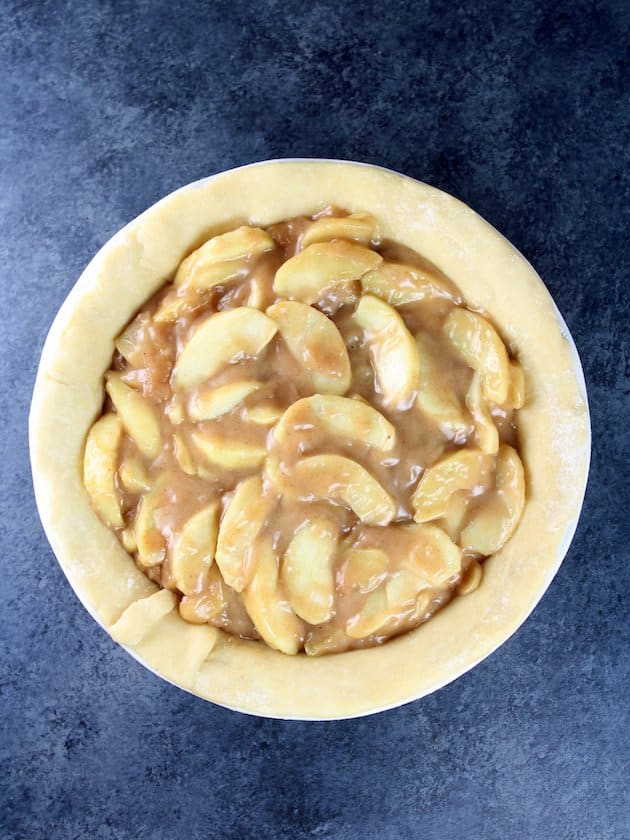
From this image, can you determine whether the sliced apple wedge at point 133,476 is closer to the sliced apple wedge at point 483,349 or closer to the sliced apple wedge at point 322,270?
the sliced apple wedge at point 322,270

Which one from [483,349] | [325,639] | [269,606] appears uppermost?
[483,349]

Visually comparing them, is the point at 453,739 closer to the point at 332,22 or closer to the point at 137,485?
the point at 137,485

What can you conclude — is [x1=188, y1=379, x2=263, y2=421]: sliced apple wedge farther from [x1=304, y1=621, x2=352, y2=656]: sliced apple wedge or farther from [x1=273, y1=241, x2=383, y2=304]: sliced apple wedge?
[x1=304, y1=621, x2=352, y2=656]: sliced apple wedge

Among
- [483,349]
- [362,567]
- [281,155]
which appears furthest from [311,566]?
[281,155]

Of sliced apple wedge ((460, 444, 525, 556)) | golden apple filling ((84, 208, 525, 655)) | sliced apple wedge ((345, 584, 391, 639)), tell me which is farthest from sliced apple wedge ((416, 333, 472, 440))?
sliced apple wedge ((345, 584, 391, 639))

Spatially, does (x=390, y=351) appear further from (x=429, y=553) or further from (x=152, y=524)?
(x=152, y=524)
